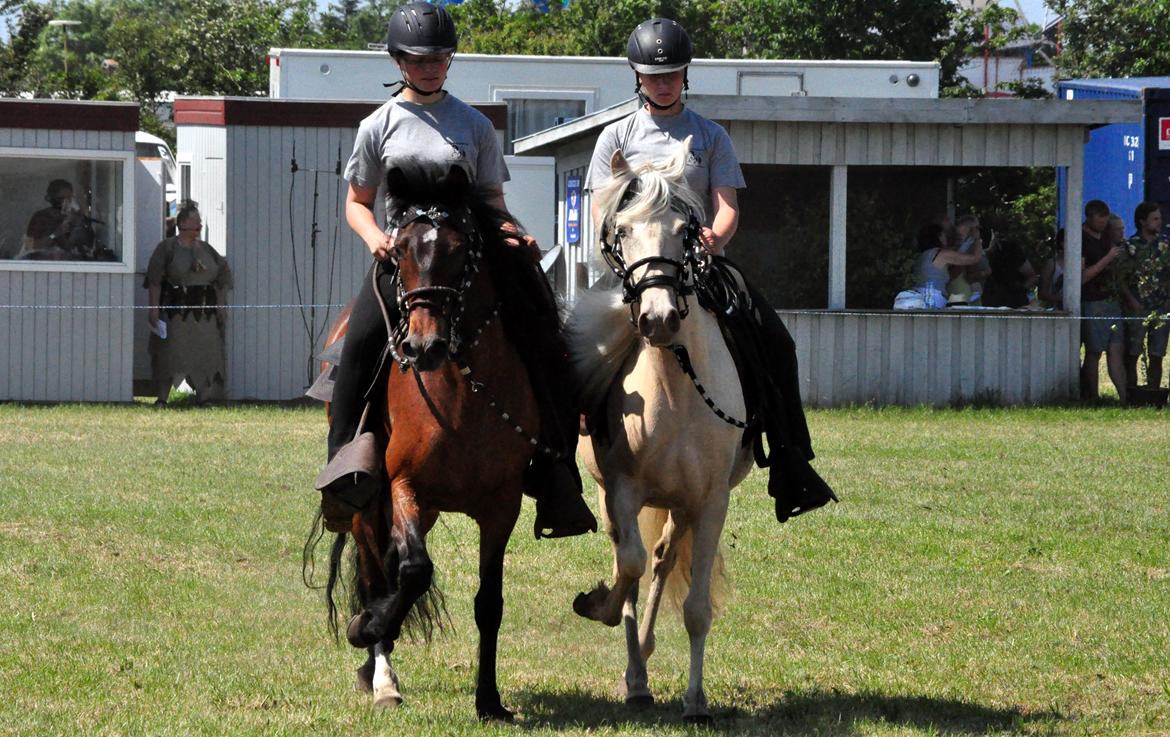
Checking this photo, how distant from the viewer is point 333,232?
68.4 ft

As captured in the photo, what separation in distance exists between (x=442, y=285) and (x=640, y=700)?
200 cm

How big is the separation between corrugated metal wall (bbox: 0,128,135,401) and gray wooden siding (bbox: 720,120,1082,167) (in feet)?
24.4

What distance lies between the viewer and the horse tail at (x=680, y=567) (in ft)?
25.0

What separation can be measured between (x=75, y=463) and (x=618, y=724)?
29.0 ft

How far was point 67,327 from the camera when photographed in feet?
64.4

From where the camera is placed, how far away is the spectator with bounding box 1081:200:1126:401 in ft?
64.8

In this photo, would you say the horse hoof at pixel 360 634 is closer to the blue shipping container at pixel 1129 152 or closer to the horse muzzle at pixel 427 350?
the horse muzzle at pixel 427 350

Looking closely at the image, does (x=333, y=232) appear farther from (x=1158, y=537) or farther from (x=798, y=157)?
(x=1158, y=537)

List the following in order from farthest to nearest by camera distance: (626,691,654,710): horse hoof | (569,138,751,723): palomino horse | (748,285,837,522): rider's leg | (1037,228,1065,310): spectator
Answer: (1037,228,1065,310): spectator < (748,285,837,522): rider's leg < (626,691,654,710): horse hoof < (569,138,751,723): palomino horse

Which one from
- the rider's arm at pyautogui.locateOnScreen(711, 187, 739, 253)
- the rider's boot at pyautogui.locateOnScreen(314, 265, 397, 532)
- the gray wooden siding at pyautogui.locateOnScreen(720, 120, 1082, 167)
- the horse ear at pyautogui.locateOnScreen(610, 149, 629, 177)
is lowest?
the rider's boot at pyautogui.locateOnScreen(314, 265, 397, 532)

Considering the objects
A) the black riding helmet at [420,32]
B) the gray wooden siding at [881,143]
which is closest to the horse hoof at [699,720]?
the black riding helmet at [420,32]

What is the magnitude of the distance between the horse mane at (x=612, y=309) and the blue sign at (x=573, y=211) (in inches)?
562

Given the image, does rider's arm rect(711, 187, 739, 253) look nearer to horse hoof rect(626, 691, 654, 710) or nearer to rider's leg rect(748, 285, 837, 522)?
rider's leg rect(748, 285, 837, 522)

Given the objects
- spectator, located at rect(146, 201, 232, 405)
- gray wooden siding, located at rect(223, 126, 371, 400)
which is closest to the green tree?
gray wooden siding, located at rect(223, 126, 371, 400)
